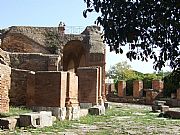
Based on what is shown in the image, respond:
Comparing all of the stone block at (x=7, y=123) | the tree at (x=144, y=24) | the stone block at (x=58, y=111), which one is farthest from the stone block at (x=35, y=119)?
the tree at (x=144, y=24)

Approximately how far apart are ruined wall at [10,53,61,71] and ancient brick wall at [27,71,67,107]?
17.4 feet

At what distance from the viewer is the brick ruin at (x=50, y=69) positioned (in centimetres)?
1362

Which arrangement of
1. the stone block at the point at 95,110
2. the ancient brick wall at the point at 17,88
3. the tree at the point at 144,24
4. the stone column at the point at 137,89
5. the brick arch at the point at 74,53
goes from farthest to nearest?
the stone column at the point at 137,89 < the brick arch at the point at 74,53 < the stone block at the point at 95,110 < the ancient brick wall at the point at 17,88 < the tree at the point at 144,24

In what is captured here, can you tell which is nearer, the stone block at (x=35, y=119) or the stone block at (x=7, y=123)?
the stone block at (x=7, y=123)

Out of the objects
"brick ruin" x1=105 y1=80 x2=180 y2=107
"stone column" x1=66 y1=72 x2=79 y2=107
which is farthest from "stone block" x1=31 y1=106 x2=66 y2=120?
"brick ruin" x1=105 y1=80 x2=180 y2=107

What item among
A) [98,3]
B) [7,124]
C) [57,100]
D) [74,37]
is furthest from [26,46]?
[98,3]

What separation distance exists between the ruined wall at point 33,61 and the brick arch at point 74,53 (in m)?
4.98

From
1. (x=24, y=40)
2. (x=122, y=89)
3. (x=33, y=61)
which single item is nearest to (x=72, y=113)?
(x=33, y=61)

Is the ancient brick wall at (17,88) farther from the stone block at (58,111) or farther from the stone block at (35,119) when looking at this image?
the stone block at (35,119)

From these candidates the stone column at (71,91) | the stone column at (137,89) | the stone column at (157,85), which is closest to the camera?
the stone column at (71,91)

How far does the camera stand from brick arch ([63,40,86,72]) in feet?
82.1

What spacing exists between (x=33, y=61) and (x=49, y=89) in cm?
593

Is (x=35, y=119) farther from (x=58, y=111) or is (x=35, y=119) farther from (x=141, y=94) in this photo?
(x=141, y=94)

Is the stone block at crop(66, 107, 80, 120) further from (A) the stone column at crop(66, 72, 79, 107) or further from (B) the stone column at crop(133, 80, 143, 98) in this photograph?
(B) the stone column at crop(133, 80, 143, 98)
